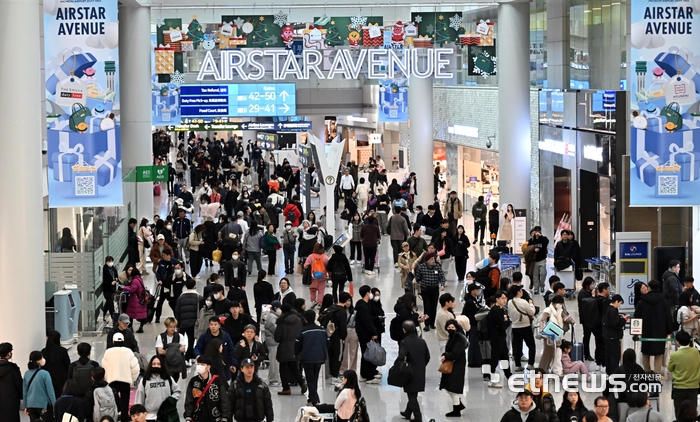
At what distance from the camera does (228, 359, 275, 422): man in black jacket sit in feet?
37.0

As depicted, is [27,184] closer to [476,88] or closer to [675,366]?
[675,366]

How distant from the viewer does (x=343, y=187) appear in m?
34.7

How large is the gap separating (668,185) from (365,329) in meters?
5.00

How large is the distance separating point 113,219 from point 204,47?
209 inches

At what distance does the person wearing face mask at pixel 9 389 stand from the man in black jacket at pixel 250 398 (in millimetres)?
2462

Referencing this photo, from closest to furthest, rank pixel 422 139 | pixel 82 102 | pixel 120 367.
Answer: pixel 120 367
pixel 82 102
pixel 422 139

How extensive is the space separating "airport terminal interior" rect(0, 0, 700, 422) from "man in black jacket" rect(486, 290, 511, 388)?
0.02 metres

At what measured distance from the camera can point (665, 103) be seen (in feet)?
53.8

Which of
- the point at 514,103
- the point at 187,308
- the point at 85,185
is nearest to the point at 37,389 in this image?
the point at 187,308

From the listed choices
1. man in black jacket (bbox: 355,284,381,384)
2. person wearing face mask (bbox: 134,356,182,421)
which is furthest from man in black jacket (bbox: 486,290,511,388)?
person wearing face mask (bbox: 134,356,182,421)

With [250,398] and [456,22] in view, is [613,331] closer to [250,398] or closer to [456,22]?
[250,398]

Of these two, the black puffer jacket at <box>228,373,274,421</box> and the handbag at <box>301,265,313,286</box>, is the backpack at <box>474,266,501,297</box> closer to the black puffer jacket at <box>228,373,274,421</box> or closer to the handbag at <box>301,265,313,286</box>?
the handbag at <box>301,265,313,286</box>

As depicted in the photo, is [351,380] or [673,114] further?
[673,114]

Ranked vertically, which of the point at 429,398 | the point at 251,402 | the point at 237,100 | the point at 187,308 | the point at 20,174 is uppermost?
the point at 237,100
